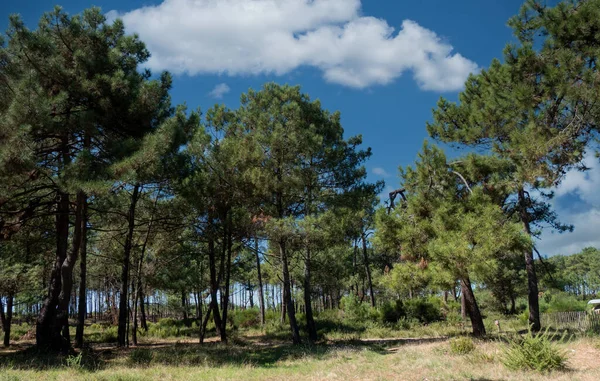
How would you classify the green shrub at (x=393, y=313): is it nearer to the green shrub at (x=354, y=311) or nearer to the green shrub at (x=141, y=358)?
the green shrub at (x=354, y=311)

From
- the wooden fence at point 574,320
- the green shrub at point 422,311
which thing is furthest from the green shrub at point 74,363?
the green shrub at point 422,311

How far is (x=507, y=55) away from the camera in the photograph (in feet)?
42.4

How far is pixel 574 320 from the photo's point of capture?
774 inches

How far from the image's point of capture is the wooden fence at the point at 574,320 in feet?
58.7

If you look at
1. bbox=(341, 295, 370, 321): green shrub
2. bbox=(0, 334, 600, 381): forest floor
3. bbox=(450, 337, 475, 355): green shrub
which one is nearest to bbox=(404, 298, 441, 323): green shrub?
bbox=(341, 295, 370, 321): green shrub

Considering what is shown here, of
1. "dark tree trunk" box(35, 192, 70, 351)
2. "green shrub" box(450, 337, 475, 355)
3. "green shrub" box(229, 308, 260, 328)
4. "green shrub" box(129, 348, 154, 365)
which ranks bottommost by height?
"green shrub" box(229, 308, 260, 328)

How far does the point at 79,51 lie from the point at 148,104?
2465 mm

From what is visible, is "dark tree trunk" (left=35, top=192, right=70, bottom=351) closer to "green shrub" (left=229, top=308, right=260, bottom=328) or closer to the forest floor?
the forest floor

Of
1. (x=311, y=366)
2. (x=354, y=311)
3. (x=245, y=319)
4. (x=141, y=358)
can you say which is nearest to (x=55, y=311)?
(x=141, y=358)

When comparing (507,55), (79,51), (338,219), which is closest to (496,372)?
(338,219)

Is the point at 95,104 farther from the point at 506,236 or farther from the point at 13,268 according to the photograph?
the point at 506,236

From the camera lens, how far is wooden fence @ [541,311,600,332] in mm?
17900

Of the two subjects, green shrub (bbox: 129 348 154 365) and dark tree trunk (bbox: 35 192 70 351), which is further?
dark tree trunk (bbox: 35 192 70 351)

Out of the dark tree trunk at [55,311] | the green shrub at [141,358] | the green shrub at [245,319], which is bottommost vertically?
the green shrub at [245,319]
